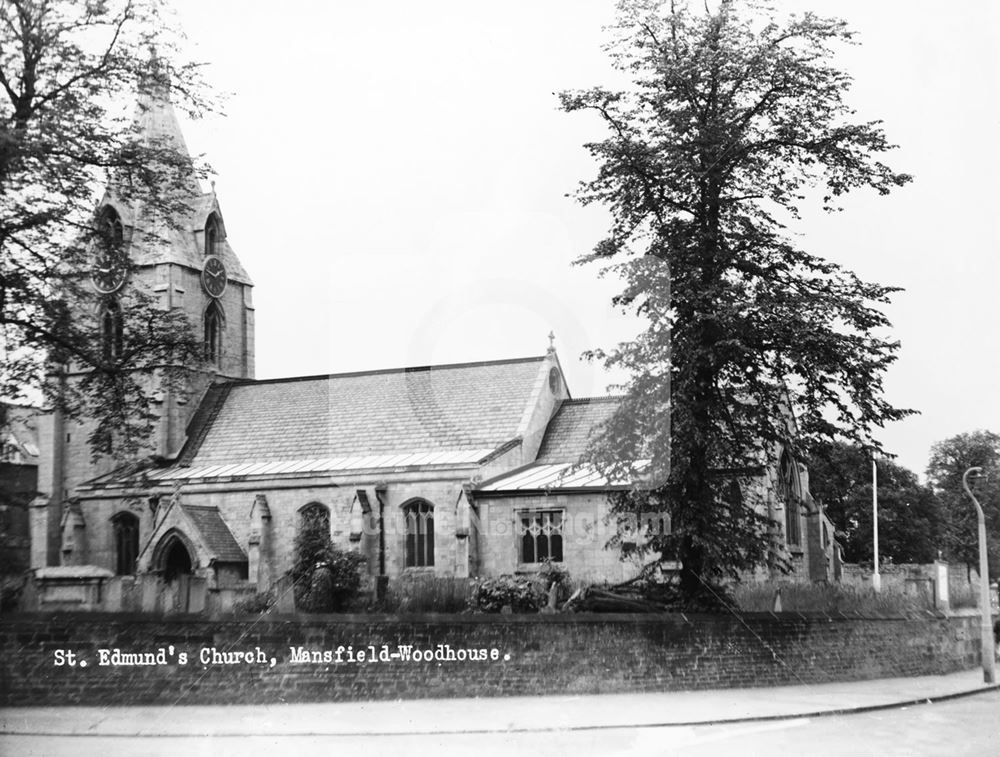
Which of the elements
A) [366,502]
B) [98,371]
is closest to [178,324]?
[98,371]

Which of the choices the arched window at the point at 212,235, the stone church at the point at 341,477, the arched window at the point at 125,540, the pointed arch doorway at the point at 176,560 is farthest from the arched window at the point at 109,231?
the arched window at the point at 212,235

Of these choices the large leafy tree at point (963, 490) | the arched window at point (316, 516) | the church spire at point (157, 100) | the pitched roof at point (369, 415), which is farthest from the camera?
the large leafy tree at point (963, 490)

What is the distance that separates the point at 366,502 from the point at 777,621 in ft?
59.6

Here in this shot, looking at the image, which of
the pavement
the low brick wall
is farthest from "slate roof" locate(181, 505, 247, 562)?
the pavement

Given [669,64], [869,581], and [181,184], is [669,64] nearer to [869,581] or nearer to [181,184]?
[181,184]

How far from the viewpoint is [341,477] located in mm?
40000

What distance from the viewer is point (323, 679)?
1928 centimetres

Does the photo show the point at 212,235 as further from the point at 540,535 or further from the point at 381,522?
the point at 540,535

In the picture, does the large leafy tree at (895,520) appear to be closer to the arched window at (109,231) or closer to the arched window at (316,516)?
the arched window at (316,516)

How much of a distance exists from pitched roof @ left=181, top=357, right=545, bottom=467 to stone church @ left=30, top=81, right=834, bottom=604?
3.0 inches

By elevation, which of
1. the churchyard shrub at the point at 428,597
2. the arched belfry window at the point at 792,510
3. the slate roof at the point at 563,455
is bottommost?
the churchyard shrub at the point at 428,597

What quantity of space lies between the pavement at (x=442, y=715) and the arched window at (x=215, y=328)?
110 ft

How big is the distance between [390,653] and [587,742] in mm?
4503

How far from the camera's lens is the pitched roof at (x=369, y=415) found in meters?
42.1
